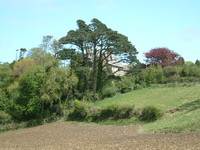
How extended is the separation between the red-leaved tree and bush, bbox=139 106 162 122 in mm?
26721

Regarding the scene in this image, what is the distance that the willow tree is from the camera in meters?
39.6

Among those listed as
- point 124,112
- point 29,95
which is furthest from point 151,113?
point 29,95

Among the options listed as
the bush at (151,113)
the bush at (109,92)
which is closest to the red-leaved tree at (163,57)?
the bush at (109,92)

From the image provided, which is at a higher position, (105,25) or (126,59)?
(105,25)

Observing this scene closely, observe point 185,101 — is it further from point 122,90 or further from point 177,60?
point 177,60

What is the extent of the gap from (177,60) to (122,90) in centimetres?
1619

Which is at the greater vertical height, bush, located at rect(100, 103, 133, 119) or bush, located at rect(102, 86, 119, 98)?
bush, located at rect(102, 86, 119, 98)

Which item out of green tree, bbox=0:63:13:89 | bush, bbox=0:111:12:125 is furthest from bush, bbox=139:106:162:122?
green tree, bbox=0:63:13:89

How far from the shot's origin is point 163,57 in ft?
169

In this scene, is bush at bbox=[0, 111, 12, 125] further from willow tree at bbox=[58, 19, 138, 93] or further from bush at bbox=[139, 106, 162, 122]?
bush at bbox=[139, 106, 162, 122]

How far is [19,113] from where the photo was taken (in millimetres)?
34656

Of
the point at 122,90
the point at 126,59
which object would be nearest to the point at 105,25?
the point at 126,59

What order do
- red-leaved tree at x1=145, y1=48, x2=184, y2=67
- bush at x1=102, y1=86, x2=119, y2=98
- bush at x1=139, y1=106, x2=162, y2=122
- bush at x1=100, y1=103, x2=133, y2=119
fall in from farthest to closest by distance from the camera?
1. red-leaved tree at x1=145, y1=48, x2=184, y2=67
2. bush at x1=102, y1=86, x2=119, y2=98
3. bush at x1=100, y1=103, x2=133, y2=119
4. bush at x1=139, y1=106, x2=162, y2=122

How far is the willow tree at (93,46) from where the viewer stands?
1558 inches
